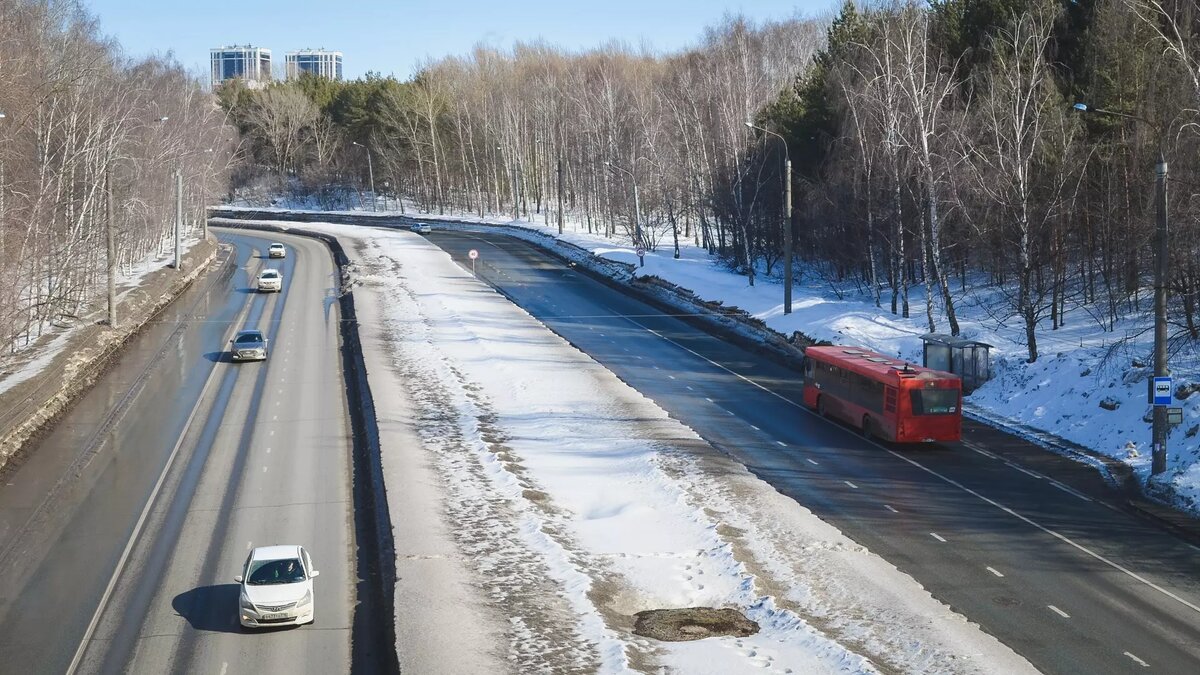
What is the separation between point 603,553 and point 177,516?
32.6 feet

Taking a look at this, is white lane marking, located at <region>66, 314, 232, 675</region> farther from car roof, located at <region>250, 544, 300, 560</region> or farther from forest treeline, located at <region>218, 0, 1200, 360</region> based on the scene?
forest treeline, located at <region>218, 0, 1200, 360</region>

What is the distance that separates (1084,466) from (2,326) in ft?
106

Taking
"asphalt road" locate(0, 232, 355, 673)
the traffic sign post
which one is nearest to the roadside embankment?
"asphalt road" locate(0, 232, 355, 673)

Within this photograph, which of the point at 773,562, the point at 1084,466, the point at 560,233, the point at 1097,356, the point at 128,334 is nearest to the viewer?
the point at 773,562

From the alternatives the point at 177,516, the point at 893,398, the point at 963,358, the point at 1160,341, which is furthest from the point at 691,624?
the point at 963,358

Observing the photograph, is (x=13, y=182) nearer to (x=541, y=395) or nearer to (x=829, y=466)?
(x=541, y=395)

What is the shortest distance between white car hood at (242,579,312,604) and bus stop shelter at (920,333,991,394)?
81.3 feet

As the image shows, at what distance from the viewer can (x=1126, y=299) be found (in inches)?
1630

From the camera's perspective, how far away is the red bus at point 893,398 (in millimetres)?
30578

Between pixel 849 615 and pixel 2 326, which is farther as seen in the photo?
pixel 2 326

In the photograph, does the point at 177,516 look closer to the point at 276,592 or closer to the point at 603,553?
the point at 276,592

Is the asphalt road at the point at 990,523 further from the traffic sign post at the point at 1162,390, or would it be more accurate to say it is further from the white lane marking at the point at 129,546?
the white lane marking at the point at 129,546

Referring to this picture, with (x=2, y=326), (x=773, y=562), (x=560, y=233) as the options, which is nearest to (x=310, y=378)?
(x=2, y=326)

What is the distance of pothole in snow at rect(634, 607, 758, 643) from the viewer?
18.2 meters
